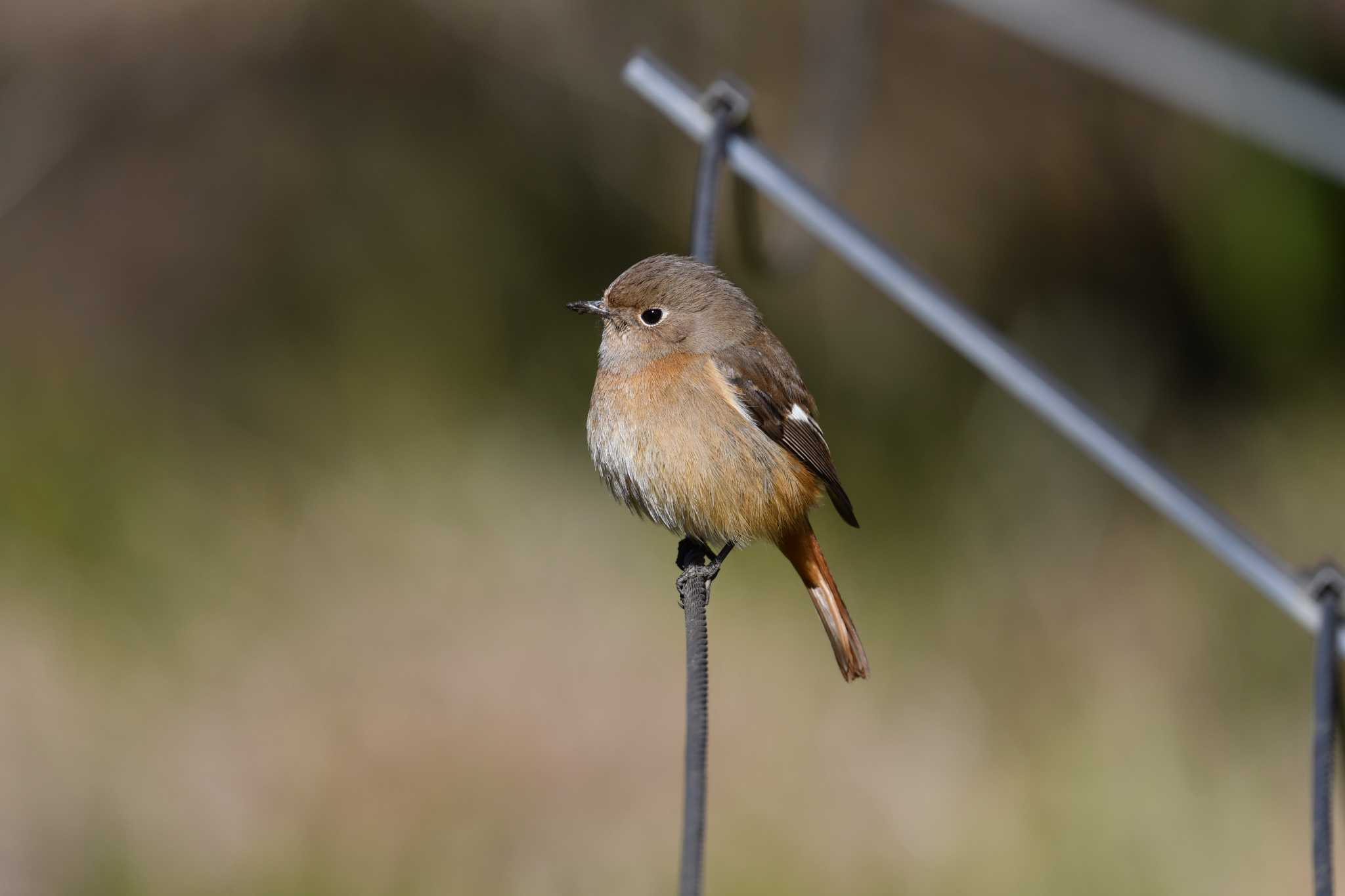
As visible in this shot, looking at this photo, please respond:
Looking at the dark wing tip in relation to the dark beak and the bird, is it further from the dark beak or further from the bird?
the dark beak

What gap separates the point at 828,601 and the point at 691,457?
671mm

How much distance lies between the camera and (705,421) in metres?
3.57

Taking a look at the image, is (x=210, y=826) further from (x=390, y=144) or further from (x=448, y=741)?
(x=390, y=144)

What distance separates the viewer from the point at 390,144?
721cm

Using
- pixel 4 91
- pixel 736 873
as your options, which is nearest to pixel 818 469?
pixel 736 873

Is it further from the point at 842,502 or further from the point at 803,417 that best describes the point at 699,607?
the point at 803,417

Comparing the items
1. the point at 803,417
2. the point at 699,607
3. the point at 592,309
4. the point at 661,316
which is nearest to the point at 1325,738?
the point at 699,607

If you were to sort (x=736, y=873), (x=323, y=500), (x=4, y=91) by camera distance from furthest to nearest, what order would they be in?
(x=4, y=91) → (x=323, y=500) → (x=736, y=873)

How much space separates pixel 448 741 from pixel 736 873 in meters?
1.49

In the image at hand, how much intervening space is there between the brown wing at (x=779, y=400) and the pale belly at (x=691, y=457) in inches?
1.3

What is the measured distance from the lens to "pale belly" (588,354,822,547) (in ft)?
11.4

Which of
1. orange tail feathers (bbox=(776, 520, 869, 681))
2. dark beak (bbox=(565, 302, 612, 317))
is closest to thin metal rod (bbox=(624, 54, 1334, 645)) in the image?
dark beak (bbox=(565, 302, 612, 317))

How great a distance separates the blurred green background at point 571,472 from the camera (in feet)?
18.0

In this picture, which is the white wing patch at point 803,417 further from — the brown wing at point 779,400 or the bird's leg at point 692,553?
the bird's leg at point 692,553
